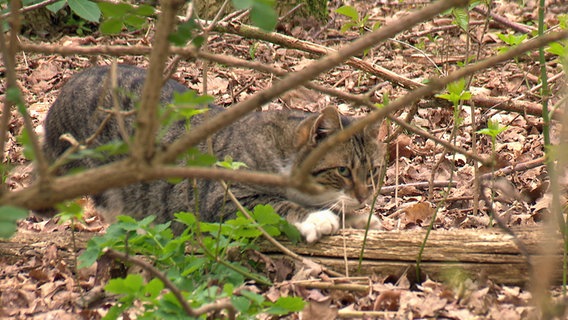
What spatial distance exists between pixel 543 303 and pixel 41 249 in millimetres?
3212

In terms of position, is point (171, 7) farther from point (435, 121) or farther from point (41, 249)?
point (435, 121)

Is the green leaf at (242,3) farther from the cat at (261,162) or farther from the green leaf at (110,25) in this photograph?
the cat at (261,162)

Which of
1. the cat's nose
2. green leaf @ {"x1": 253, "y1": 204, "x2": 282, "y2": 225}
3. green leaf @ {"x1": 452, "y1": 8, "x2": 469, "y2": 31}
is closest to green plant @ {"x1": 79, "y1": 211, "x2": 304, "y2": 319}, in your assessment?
green leaf @ {"x1": 253, "y1": 204, "x2": 282, "y2": 225}

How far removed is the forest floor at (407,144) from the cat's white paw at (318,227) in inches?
13.1

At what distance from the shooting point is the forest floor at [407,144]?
11.3ft

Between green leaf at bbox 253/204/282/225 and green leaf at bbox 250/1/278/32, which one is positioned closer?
green leaf at bbox 250/1/278/32

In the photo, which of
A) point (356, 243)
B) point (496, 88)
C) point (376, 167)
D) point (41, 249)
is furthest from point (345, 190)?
point (496, 88)

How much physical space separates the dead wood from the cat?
17 cm

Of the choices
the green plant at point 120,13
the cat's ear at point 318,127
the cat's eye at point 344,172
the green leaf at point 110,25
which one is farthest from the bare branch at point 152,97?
the cat's eye at point 344,172

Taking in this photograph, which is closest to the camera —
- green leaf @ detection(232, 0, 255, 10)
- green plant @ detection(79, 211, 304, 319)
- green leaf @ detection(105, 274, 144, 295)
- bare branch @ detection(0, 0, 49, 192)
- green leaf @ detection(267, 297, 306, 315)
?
green leaf @ detection(232, 0, 255, 10)

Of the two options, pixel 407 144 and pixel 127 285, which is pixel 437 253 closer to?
pixel 127 285

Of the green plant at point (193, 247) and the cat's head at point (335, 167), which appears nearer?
the green plant at point (193, 247)

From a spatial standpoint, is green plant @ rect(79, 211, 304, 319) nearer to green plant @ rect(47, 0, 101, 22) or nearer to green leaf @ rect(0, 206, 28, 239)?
green plant @ rect(47, 0, 101, 22)

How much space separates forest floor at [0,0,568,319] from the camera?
344 centimetres
